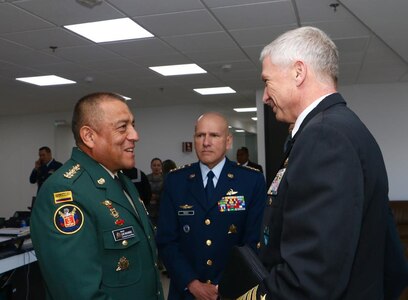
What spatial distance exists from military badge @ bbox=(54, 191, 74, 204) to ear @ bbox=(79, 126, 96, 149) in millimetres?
229

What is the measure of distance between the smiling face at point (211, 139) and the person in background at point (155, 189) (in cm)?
397

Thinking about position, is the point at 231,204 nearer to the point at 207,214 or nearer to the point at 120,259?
the point at 207,214

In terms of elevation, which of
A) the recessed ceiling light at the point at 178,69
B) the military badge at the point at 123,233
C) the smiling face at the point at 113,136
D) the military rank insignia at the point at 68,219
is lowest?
the military badge at the point at 123,233

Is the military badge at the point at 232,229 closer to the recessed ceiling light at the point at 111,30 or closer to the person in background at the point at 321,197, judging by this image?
the person in background at the point at 321,197

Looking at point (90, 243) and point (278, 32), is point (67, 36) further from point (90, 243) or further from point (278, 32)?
point (90, 243)

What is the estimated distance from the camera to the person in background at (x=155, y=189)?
5905mm

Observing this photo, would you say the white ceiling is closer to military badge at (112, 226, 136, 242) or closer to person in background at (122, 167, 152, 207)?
person in background at (122, 167, 152, 207)

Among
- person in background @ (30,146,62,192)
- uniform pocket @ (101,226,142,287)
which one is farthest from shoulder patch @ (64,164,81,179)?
person in background @ (30,146,62,192)

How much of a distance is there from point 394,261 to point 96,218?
891mm

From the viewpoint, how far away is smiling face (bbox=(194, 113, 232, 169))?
6.33 feet

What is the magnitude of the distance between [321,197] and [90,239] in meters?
0.74

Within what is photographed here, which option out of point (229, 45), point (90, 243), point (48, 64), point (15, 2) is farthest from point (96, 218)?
point (48, 64)

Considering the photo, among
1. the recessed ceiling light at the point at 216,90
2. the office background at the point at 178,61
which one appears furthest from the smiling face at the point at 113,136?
the recessed ceiling light at the point at 216,90

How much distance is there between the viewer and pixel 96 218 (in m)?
1.31
